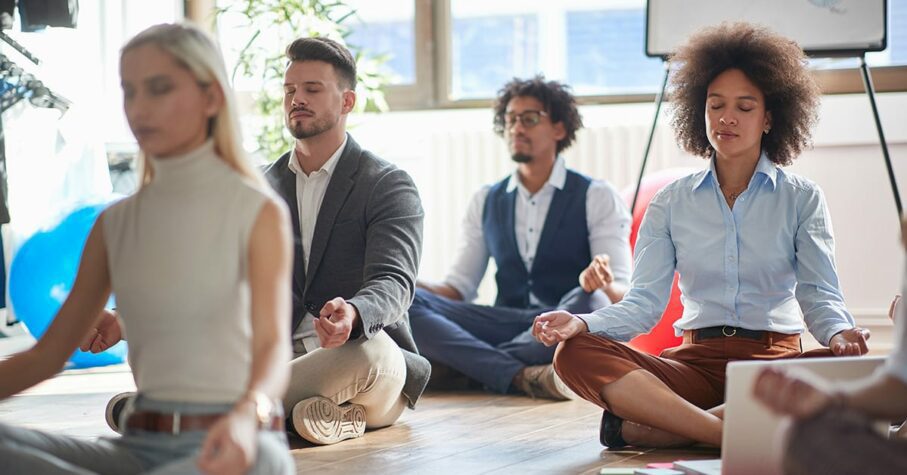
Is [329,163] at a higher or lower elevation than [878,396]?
higher

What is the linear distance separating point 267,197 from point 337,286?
57.2 inches

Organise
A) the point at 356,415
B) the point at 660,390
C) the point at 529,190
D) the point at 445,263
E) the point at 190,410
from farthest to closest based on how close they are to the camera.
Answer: the point at 445,263, the point at 529,190, the point at 356,415, the point at 660,390, the point at 190,410

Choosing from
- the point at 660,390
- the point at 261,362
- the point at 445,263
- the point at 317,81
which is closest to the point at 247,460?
the point at 261,362

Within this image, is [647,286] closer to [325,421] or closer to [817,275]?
[817,275]

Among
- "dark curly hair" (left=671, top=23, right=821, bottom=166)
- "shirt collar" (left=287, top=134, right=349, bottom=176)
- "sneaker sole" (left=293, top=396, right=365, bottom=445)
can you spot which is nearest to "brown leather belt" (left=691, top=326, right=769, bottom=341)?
"dark curly hair" (left=671, top=23, right=821, bottom=166)

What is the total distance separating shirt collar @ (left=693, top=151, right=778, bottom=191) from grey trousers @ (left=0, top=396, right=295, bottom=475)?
62.1 inches

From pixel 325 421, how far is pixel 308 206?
559 millimetres

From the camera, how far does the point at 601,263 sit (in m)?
3.55

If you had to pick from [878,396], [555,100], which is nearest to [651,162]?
[555,100]

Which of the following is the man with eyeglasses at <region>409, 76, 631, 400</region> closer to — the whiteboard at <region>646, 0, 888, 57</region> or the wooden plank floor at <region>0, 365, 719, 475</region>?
the wooden plank floor at <region>0, 365, 719, 475</region>

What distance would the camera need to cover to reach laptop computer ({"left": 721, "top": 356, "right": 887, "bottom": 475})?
5.76 ft

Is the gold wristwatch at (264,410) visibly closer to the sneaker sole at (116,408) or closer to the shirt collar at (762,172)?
the sneaker sole at (116,408)

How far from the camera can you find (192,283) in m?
1.37

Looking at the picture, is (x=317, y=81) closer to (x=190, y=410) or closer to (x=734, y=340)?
(x=734, y=340)
